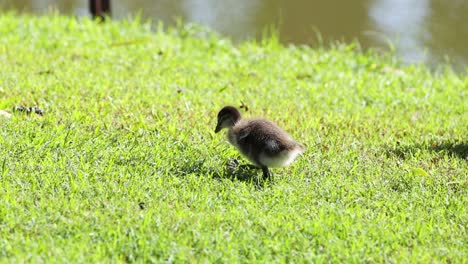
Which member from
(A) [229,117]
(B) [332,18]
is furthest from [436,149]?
(B) [332,18]

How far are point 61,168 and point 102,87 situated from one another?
2380 mm

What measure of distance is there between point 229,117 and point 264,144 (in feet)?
1.94

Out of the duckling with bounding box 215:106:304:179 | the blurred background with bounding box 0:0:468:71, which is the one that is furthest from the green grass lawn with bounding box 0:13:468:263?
the blurred background with bounding box 0:0:468:71

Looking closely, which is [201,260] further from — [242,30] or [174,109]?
[242,30]

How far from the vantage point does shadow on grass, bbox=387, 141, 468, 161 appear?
692 centimetres

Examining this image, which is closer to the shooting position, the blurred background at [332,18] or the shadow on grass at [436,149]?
the shadow on grass at [436,149]

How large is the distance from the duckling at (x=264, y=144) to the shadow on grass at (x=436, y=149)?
48.7 inches

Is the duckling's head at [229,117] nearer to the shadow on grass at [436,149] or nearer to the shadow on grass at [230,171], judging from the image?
the shadow on grass at [230,171]

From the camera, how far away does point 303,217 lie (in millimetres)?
5406

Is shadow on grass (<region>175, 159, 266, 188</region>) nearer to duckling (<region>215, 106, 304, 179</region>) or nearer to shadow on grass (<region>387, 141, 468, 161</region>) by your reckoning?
duckling (<region>215, 106, 304, 179</region>)

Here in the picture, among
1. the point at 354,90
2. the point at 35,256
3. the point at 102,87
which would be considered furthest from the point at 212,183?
the point at 354,90

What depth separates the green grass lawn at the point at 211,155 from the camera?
4.98 metres

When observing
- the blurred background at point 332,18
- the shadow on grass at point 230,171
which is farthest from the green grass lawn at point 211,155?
the blurred background at point 332,18

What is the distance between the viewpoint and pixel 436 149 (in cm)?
707
